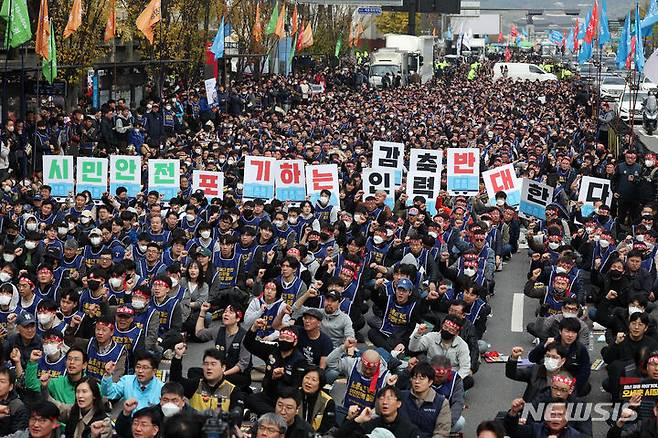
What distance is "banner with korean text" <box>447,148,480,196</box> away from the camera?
2208cm

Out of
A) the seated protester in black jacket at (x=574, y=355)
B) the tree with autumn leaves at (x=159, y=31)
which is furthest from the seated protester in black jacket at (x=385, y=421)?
the tree with autumn leaves at (x=159, y=31)

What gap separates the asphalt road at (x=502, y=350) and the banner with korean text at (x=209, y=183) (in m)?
4.89

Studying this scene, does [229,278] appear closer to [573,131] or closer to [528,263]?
[528,263]

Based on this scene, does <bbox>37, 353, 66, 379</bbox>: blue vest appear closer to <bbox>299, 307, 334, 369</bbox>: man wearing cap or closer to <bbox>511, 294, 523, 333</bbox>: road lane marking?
<bbox>299, 307, 334, 369</bbox>: man wearing cap

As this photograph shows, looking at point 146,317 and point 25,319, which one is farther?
point 146,317

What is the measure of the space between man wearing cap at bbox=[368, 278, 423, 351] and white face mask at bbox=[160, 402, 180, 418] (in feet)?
14.5

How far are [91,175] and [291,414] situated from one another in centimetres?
1241

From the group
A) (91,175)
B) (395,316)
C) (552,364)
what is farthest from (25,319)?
(91,175)

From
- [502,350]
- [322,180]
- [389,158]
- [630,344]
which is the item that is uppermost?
[389,158]

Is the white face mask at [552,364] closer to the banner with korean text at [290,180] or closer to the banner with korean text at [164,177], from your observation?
the banner with korean text at [290,180]

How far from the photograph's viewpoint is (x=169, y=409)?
939cm

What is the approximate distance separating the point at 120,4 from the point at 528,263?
72.3 feet

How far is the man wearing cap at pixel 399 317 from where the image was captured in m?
13.5

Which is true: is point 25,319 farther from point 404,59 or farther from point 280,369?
point 404,59
